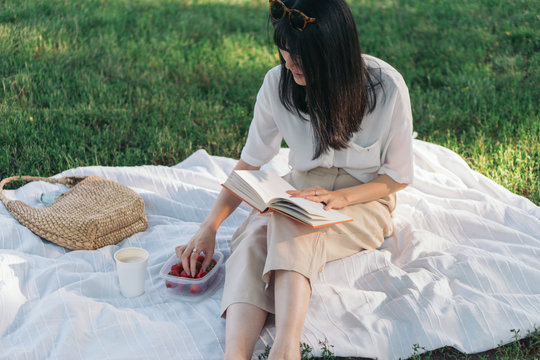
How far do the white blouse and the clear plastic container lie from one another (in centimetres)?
56

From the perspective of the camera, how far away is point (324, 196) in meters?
2.39

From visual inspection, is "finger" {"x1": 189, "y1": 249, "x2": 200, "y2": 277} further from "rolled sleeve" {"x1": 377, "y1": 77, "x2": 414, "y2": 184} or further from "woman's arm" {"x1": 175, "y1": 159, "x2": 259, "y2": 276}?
"rolled sleeve" {"x1": 377, "y1": 77, "x2": 414, "y2": 184}

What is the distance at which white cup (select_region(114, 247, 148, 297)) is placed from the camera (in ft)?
8.07

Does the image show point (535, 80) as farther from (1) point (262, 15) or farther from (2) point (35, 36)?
(2) point (35, 36)

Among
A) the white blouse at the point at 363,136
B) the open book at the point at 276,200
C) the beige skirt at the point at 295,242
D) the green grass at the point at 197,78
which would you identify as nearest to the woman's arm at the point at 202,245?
the beige skirt at the point at 295,242

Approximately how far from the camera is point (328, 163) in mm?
2592

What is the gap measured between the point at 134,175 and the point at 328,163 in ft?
4.80

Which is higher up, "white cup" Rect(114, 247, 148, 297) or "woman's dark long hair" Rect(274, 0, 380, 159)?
"woman's dark long hair" Rect(274, 0, 380, 159)

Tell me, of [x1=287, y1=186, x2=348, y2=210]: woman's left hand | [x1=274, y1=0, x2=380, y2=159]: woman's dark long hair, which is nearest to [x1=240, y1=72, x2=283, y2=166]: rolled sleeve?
[x1=274, y1=0, x2=380, y2=159]: woman's dark long hair

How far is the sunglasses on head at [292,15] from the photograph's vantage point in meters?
2.07

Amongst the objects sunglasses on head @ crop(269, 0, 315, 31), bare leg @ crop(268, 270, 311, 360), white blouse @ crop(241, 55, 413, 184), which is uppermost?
sunglasses on head @ crop(269, 0, 315, 31)

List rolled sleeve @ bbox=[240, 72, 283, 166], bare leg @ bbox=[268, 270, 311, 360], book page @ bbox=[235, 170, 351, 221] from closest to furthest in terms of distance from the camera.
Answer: bare leg @ bbox=[268, 270, 311, 360] < book page @ bbox=[235, 170, 351, 221] < rolled sleeve @ bbox=[240, 72, 283, 166]

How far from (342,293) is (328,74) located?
→ 938 mm

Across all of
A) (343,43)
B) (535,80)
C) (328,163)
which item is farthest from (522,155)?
(343,43)
